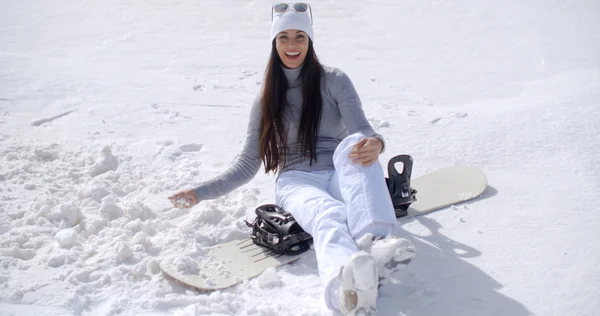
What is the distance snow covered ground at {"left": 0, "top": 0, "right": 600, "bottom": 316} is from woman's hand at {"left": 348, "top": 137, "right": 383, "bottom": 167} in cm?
61

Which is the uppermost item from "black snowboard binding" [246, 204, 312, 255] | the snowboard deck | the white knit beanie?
the white knit beanie

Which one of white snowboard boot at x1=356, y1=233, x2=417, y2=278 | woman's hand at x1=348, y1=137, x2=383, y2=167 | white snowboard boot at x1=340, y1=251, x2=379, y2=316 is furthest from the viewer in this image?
woman's hand at x1=348, y1=137, x2=383, y2=167

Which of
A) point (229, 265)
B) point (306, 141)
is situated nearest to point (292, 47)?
point (306, 141)

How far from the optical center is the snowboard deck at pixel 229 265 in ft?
9.18

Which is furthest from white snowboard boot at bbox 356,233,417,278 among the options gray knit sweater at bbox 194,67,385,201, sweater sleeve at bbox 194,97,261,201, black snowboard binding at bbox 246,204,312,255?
sweater sleeve at bbox 194,97,261,201

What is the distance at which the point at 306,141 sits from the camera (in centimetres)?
328

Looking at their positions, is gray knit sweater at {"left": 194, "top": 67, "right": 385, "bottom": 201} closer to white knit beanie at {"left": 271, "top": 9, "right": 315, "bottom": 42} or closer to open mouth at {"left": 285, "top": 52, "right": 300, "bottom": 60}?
open mouth at {"left": 285, "top": 52, "right": 300, "bottom": 60}

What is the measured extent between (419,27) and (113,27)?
16.8 ft

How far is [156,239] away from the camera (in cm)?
328

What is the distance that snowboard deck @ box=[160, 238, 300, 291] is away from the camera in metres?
2.80

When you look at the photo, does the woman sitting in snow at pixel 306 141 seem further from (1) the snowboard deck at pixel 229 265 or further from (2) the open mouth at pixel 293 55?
(1) the snowboard deck at pixel 229 265

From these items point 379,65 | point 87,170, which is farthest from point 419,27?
point 87,170

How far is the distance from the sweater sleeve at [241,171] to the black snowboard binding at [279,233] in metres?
0.24

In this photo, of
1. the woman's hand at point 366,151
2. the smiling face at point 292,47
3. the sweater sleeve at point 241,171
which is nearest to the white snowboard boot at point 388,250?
the woman's hand at point 366,151
